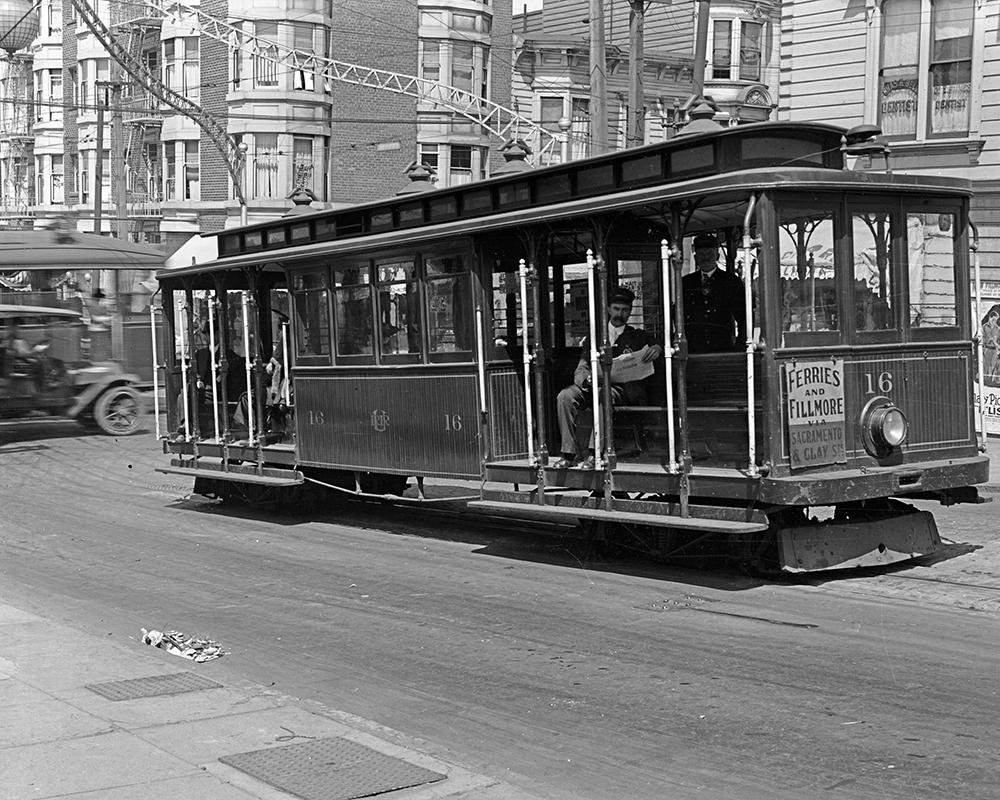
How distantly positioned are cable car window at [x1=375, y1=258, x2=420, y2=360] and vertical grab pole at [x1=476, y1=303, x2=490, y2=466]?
3.23ft

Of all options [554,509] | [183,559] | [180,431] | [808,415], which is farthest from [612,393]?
[180,431]

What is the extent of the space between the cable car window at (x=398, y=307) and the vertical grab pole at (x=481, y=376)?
99 centimetres

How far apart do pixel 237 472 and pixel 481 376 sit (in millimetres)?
4819

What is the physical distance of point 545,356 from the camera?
40.3ft

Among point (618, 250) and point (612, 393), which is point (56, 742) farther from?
point (618, 250)

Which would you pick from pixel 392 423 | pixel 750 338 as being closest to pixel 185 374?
pixel 392 423

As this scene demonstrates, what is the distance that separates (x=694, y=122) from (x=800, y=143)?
1.17 metres

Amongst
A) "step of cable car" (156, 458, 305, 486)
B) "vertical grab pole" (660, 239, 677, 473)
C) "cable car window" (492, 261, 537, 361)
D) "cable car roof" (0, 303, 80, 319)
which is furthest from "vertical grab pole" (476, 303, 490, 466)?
"cable car roof" (0, 303, 80, 319)

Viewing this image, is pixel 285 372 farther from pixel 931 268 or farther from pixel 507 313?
pixel 931 268

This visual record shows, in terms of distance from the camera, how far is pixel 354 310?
14016mm

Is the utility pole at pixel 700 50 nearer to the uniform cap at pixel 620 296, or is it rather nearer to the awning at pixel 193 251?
the uniform cap at pixel 620 296

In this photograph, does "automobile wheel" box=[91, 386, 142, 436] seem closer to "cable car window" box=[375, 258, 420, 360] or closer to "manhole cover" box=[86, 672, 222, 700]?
"cable car window" box=[375, 258, 420, 360]

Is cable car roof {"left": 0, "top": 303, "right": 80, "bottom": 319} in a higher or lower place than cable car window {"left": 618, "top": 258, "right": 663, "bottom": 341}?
higher

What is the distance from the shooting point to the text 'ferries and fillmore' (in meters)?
9.89
